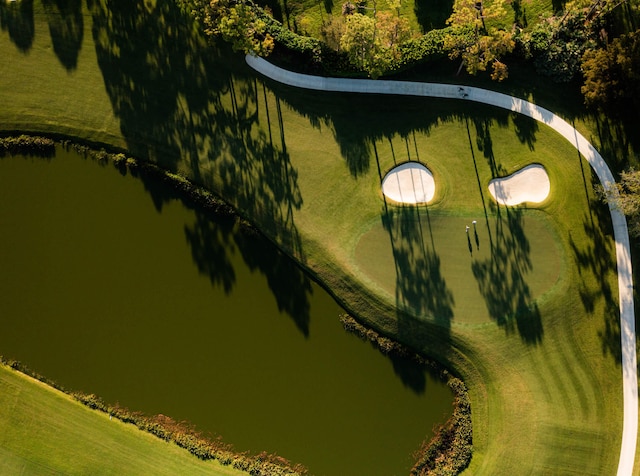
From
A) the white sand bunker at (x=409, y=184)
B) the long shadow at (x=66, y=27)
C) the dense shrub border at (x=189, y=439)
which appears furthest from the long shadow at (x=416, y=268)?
the long shadow at (x=66, y=27)

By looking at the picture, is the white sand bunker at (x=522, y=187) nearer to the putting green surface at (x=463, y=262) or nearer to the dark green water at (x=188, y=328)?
the putting green surface at (x=463, y=262)

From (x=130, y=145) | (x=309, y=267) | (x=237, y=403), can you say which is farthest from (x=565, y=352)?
(x=130, y=145)

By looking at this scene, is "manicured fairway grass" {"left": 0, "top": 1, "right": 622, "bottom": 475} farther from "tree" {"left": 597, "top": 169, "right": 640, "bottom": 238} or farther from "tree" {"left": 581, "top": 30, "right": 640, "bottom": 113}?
"tree" {"left": 581, "top": 30, "right": 640, "bottom": 113}

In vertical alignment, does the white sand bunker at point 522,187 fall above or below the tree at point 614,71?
below

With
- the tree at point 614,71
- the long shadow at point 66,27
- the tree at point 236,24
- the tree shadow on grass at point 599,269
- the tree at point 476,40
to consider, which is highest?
the long shadow at point 66,27

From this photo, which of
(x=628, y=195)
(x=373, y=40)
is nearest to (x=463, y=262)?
(x=628, y=195)

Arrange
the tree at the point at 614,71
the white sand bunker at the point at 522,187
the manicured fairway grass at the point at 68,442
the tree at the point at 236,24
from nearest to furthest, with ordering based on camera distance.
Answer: the tree at the point at 614,71 < the tree at the point at 236,24 < the white sand bunker at the point at 522,187 < the manicured fairway grass at the point at 68,442

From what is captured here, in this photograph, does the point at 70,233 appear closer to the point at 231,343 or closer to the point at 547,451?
the point at 231,343
